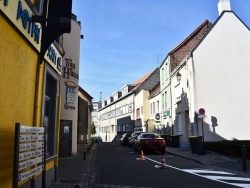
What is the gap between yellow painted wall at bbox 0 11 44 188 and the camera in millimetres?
5473

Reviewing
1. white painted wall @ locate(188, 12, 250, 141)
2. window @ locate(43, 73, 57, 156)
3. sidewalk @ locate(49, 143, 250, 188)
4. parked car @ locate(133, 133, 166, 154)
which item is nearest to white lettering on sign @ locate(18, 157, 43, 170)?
sidewalk @ locate(49, 143, 250, 188)

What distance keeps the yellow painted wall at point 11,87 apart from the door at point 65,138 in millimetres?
11425

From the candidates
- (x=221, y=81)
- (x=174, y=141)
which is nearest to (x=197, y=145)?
(x=221, y=81)

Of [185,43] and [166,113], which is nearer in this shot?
[185,43]

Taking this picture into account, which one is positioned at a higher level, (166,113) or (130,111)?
(130,111)

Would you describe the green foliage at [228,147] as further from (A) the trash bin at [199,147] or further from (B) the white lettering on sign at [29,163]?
(B) the white lettering on sign at [29,163]

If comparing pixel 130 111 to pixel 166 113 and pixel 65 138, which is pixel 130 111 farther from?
pixel 65 138

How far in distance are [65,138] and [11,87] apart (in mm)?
13133

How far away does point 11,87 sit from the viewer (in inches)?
233

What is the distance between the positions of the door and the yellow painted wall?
11.4 m

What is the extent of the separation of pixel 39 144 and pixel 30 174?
690mm

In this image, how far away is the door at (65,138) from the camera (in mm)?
18422

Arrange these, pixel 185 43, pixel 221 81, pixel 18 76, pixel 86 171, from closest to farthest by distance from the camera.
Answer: pixel 18 76 → pixel 86 171 → pixel 221 81 → pixel 185 43

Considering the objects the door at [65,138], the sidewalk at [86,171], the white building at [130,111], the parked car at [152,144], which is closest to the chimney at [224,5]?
the parked car at [152,144]
